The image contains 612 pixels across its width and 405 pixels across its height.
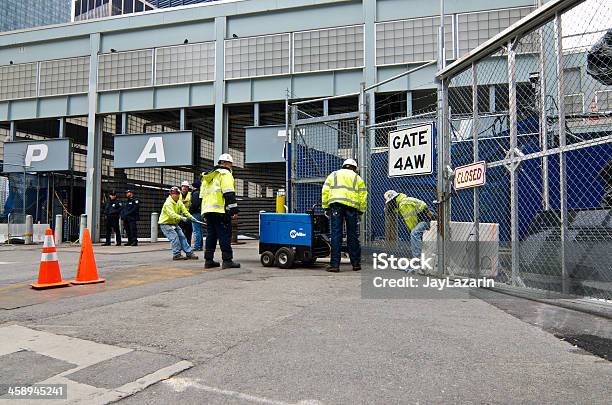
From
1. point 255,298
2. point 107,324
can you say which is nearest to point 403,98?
point 255,298

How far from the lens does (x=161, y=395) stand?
2.54m

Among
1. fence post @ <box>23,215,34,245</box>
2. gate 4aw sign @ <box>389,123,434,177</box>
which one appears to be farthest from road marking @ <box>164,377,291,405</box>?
fence post @ <box>23,215,34,245</box>

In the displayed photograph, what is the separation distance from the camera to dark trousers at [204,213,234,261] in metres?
7.94

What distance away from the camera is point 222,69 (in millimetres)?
17453

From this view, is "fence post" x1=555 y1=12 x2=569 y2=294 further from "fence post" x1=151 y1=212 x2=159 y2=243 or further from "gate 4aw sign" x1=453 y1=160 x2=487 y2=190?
"fence post" x1=151 y1=212 x2=159 y2=243

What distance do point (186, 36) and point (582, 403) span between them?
18993 mm

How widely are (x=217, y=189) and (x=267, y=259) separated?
165 centimetres

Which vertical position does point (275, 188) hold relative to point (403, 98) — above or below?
below

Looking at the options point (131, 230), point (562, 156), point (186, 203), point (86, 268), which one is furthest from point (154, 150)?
point (562, 156)

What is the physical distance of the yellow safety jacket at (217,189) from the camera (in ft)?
25.3

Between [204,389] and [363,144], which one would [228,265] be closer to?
[363,144]

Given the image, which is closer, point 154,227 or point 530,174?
point 530,174

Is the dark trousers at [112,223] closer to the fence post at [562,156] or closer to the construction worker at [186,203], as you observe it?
the construction worker at [186,203]

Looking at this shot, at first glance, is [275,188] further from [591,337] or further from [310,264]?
[591,337]
